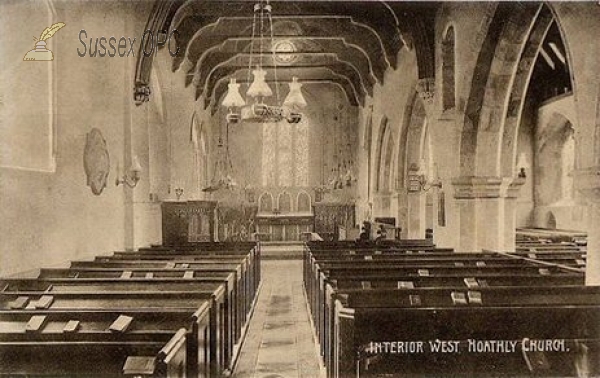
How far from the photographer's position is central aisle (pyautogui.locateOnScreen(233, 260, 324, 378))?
5.57m

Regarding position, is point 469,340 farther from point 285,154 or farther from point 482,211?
point 285,154

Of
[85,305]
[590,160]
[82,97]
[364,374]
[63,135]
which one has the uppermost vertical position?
[82,97]

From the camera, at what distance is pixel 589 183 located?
5148 mm

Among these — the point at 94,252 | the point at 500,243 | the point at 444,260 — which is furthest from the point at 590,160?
the point at 94,252

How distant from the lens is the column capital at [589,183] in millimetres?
5066

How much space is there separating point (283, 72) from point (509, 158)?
11.8m

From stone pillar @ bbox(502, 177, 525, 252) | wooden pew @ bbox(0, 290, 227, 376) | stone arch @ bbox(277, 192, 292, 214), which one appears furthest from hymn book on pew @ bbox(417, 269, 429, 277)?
stone arch @ bbox(277, 192, 292, 214)

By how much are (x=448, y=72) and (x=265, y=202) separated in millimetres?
13599

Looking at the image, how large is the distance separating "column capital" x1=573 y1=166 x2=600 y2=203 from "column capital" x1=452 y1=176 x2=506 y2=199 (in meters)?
3.75

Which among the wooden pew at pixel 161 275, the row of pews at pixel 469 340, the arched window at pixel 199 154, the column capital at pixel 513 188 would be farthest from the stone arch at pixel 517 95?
the arched window at pixel 199 154

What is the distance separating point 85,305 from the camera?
4.32 m

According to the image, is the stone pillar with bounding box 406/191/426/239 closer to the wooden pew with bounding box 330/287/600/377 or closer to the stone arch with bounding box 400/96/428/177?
the stone arch with bounding box 400/96/428/177

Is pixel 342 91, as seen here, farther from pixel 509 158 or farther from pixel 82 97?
pixel 82 97

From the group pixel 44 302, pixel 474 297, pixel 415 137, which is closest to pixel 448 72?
pixel 415 137
